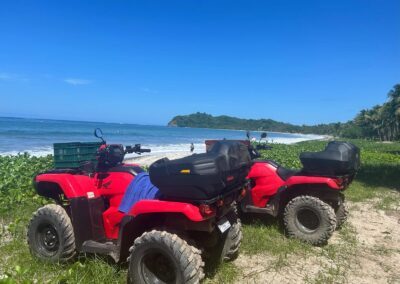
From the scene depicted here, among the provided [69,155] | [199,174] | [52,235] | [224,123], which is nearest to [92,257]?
[52,235]

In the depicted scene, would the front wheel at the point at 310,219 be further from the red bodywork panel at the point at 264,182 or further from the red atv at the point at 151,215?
the red atv at the point at 151,215

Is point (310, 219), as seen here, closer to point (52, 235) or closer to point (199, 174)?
point (199, 174)

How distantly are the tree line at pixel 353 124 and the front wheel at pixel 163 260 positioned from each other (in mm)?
4147

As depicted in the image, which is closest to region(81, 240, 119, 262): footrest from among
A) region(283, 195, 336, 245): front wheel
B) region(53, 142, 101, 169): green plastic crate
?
region(53, 142, 101, 169): green plastic crate

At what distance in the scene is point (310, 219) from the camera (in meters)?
5.94

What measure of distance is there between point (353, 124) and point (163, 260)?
106622 millimetres

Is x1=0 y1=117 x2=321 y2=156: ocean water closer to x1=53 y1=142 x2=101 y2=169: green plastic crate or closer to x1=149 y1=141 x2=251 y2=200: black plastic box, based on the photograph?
x1=53 y1=142 x2=101 y2=169: green plastic crate

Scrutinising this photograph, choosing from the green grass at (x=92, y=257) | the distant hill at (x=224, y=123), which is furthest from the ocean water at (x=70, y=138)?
the distant hill at (x=224, y=123)

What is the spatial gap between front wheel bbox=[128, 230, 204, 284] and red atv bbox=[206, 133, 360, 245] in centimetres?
250

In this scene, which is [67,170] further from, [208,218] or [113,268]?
[208,218]

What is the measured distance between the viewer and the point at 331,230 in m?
5.55

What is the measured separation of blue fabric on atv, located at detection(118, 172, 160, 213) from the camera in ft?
13.3

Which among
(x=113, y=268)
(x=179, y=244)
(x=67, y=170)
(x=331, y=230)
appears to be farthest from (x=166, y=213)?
(x=331, y=230)

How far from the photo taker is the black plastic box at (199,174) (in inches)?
133
